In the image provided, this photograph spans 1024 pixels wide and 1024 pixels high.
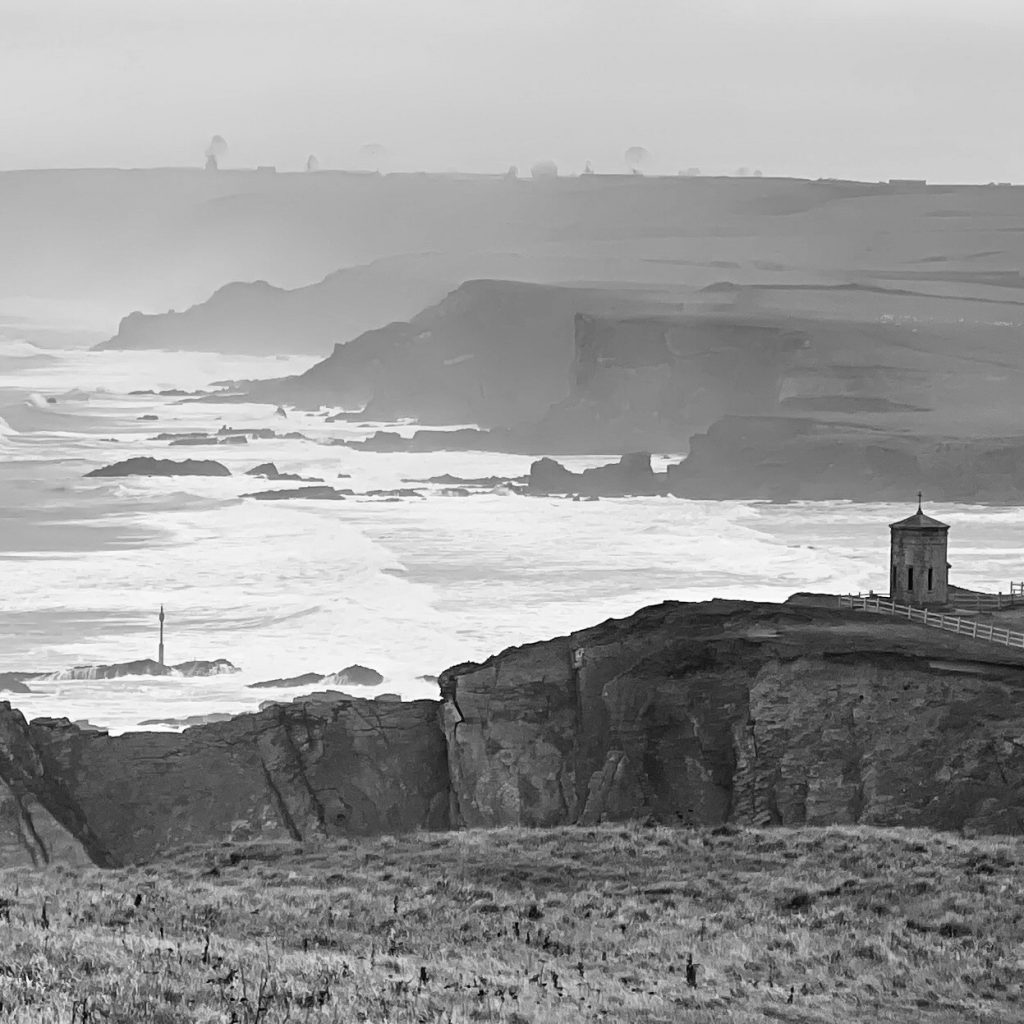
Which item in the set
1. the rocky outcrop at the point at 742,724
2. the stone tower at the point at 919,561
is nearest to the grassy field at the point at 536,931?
the rocky outcrop at the point at 742,724

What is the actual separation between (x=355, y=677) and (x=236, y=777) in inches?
592

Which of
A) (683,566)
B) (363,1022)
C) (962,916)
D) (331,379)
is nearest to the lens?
(363,1022)

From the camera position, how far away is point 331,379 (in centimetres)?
18850

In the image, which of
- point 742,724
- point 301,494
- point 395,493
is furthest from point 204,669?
point 395,493

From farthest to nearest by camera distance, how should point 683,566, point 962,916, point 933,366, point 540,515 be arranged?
point 933,366
point 540,515
point 683,566
point 962,916

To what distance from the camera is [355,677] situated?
51031 mm

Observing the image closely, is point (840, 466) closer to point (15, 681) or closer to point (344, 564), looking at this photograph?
point (344, 564)

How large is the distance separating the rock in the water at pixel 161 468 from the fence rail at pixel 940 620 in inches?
3288

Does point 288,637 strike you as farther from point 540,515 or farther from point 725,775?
point 540,515

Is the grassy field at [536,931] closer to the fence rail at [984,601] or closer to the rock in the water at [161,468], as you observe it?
the fence rail at [984,601]

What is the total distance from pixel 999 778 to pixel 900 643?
4.45 meters

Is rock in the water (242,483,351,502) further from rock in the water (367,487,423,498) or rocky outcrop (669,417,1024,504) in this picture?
rocky outcrop (669,417,1024,504)

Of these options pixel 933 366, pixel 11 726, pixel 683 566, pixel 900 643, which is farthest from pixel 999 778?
pixel 933 366

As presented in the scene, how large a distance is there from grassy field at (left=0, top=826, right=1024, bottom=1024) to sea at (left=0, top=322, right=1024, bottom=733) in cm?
1977
